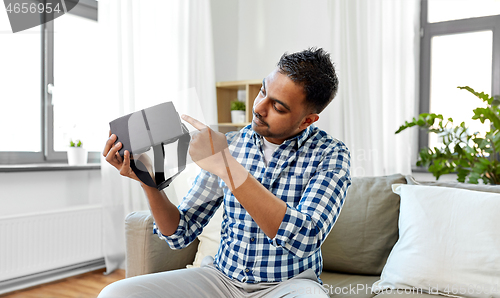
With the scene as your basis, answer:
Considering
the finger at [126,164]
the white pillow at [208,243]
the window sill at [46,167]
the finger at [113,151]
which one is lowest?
the white pillow at [208,243]

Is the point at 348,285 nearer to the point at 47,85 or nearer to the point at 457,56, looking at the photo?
the point at 457,56

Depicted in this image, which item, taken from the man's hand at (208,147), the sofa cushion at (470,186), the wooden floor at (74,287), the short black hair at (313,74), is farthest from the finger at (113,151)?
the wooden floor at (74,287)

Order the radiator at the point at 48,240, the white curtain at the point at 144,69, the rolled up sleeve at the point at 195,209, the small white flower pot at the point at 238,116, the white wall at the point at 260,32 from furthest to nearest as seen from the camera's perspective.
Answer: the white wall at the point at 260,32
the small white flower pot at the point at 238,116
the radiator at the point at 48,240
the rolled up sleeve at the point at 195,209
the white curtain at the point at 144,69

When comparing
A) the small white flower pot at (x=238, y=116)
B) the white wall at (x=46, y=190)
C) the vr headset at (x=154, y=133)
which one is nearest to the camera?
the vr headset at (x=154, y=133)

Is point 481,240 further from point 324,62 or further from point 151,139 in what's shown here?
point 151,139

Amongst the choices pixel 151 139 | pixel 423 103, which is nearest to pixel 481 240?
pixel 151 139

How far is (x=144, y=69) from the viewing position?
1.42 metres

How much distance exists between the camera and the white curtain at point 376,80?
8.74 ft

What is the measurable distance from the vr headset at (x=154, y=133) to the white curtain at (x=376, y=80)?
7.23ft

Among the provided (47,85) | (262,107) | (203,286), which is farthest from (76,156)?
(262,107)

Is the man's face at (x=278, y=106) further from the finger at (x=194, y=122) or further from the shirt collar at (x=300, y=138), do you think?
the finger at (x=194, y=122)

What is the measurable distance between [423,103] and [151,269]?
2164mm

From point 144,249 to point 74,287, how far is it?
4.00 ft

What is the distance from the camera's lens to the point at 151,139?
25.1 inches
